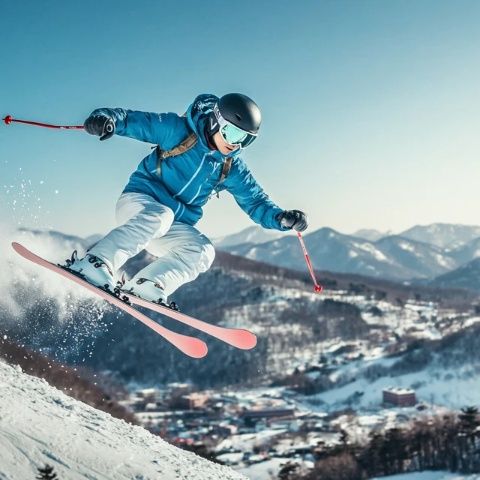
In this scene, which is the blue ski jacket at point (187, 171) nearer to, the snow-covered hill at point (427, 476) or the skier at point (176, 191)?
the skier at point (176, 191)

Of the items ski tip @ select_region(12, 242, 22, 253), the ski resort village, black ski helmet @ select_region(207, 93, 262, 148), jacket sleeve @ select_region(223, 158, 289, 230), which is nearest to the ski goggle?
black ski helmet @ select_region(207, 93, 262, 148)

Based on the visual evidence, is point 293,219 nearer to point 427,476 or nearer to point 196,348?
point 196,348

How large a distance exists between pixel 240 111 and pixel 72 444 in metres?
3.52

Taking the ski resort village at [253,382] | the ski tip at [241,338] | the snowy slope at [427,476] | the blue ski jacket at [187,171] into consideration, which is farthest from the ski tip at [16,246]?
the snowy slope at [427,476]

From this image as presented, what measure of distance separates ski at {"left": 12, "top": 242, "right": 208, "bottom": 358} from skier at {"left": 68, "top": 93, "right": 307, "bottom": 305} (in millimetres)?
75

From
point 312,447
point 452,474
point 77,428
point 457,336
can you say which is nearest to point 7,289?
point 77,428

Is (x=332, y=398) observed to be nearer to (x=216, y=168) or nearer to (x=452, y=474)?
(x=452, y=474)

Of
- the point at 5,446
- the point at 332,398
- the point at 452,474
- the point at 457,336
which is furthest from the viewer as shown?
the point at 457,336

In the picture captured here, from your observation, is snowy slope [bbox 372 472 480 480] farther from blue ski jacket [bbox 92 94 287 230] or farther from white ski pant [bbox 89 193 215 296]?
white ski pant [bbox 89 193 215 296]

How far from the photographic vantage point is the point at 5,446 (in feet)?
16.2

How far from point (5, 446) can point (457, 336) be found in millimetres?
117810

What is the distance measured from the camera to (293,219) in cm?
607

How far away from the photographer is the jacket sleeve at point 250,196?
612cm

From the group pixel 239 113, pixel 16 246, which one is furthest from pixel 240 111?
pixel 16 246
